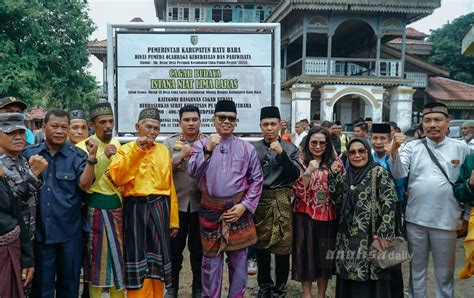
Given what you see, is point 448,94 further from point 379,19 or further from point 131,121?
point 131,121

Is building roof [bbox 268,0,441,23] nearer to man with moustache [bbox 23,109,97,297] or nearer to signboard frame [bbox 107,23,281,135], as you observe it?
signboard frame [bbox 107,23,281,135]

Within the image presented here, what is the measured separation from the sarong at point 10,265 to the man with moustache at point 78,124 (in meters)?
1.28

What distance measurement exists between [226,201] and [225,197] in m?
0.03

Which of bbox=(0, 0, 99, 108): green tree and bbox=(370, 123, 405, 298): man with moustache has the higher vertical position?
bbox=(0, 0, 99, 108): green tree

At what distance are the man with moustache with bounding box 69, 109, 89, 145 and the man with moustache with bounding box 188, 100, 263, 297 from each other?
3.53 feet

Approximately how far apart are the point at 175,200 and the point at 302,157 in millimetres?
1198

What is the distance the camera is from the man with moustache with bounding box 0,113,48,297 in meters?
2.56

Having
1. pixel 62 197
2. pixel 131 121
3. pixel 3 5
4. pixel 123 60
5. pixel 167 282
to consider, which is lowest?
pixel 167 282

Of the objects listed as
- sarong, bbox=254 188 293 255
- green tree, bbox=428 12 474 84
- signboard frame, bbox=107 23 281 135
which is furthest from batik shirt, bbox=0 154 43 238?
green tree, bbox=428 12 474 84

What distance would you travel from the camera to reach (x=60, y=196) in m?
3.06

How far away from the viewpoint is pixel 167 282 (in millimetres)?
3367

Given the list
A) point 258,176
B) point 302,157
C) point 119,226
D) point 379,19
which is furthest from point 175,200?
point 379,19

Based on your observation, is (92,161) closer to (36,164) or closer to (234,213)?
(36,164)

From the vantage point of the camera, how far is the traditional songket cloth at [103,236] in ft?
10.5
